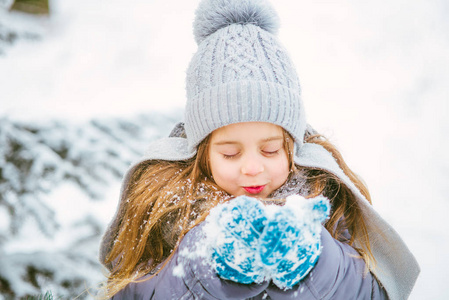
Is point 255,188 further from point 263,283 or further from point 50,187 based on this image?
point 50,187

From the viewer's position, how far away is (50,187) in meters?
2.12

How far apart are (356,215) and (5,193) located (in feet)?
5.13

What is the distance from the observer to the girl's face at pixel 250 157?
1440 mm

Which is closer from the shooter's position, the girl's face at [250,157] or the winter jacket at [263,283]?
the winter jacket at [263,283]

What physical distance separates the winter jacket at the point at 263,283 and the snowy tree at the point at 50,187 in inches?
→ 21.1

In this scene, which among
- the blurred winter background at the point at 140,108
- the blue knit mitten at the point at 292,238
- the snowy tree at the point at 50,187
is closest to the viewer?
the blue knit mitten at the point at 292,238

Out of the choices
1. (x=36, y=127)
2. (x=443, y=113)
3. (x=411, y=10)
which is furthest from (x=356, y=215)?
(x=411, y=10)

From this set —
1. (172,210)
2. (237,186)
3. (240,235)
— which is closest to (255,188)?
(237,186)

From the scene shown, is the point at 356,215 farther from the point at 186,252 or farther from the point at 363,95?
the point at 363,95

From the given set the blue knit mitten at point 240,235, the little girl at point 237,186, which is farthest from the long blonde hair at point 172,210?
the blue knit mitten at point 240,235

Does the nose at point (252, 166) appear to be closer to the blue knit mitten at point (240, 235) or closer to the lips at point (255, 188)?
the lips at point (255, 188)

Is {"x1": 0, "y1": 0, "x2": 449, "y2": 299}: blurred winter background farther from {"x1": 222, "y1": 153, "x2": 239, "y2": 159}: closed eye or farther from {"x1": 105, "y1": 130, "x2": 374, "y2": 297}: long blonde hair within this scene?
{"x1": 222, "y1": 153, "x2": 239, "y2": 159}: closed eye

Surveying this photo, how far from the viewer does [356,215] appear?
160 centimetres

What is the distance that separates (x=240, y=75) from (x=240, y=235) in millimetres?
626
